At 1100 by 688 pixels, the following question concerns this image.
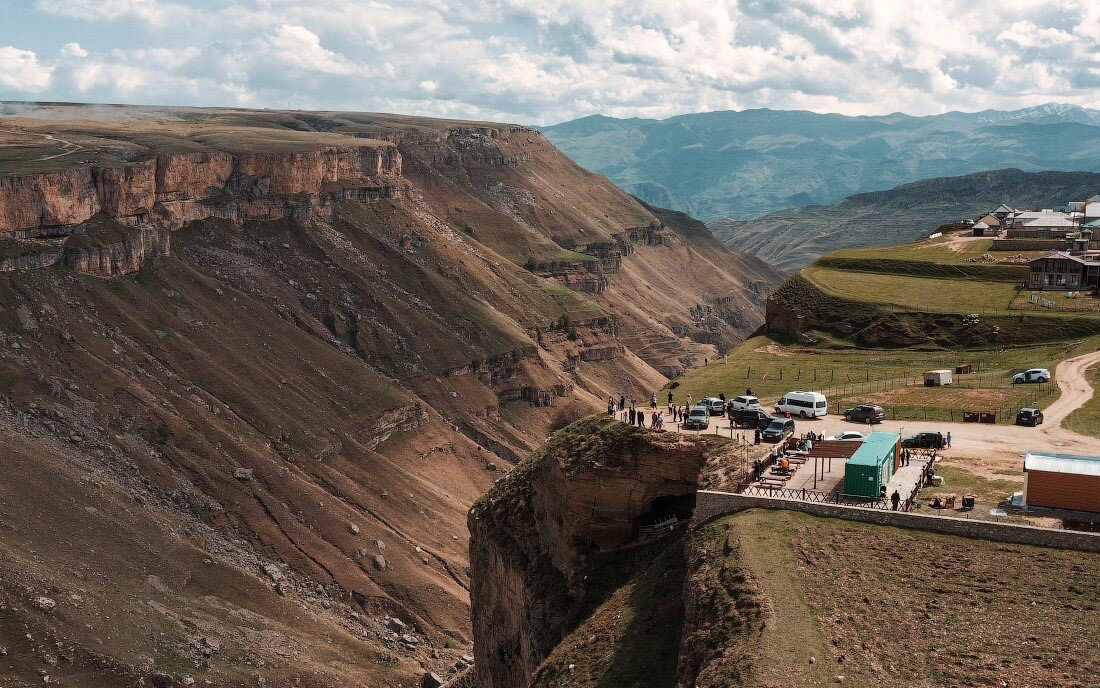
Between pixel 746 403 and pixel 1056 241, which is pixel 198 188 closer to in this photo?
pixel 746 403

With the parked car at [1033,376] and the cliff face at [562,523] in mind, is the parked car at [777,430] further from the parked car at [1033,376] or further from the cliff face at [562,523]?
the parked car at [1033,376]

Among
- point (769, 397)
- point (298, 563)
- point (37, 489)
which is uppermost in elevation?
point (769, 397)

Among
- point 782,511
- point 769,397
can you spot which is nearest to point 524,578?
point 782,511

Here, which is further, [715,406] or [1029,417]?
[715,406]

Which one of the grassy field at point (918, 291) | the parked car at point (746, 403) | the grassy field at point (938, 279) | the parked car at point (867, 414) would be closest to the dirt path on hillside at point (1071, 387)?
the parked car at point (867, 414)

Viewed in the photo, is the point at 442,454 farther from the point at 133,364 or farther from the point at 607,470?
the point at 607,470

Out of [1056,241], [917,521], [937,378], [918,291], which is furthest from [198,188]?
[917,521]
